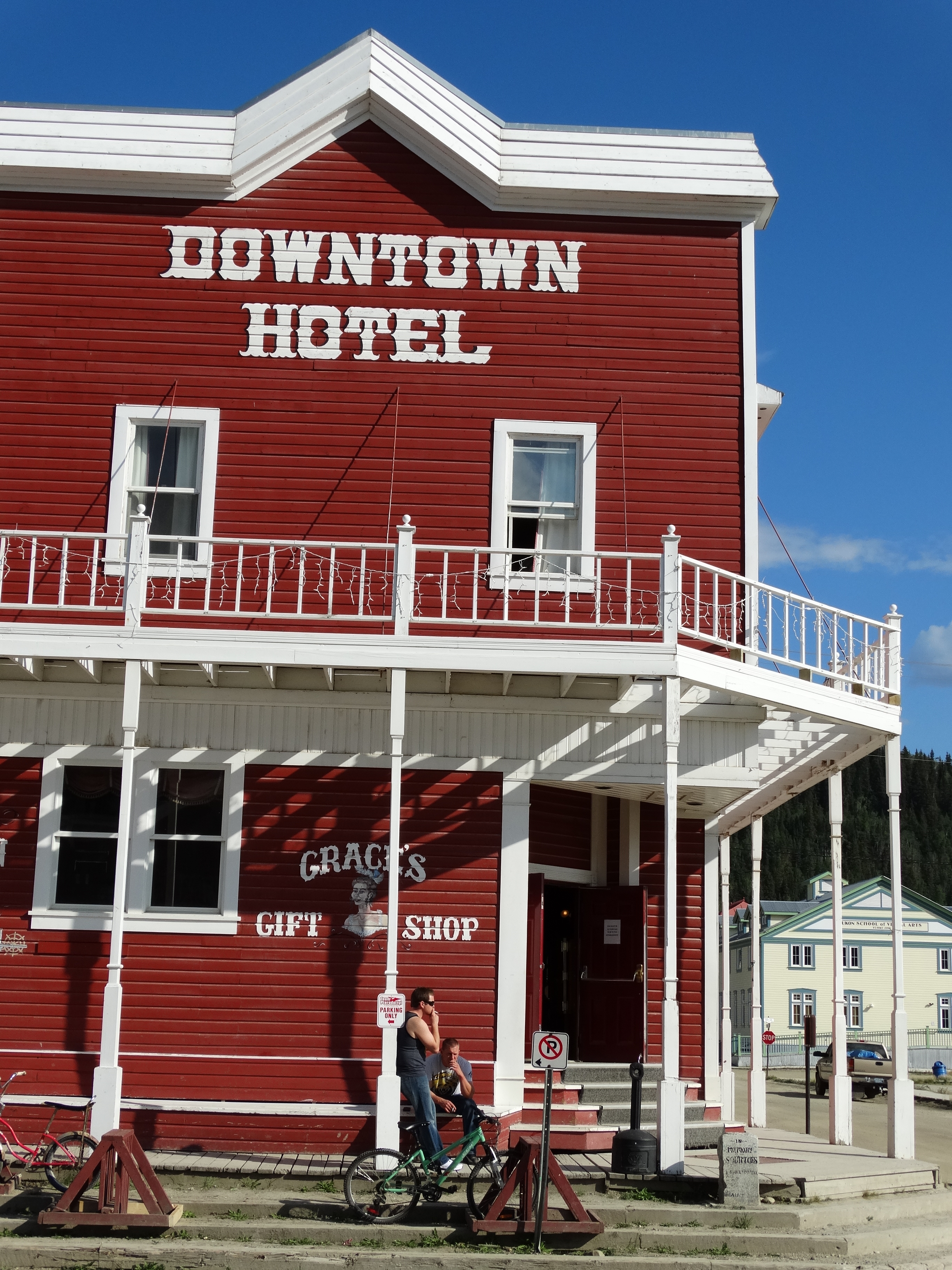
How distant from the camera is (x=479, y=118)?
17.8 metres

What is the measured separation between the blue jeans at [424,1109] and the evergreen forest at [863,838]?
11590 cm

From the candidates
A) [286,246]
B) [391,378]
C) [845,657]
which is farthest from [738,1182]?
[286,246]

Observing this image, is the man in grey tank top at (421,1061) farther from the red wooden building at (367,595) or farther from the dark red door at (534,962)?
the dark red door at (534,962)

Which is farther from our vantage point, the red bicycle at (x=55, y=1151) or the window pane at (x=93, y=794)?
the window pane at (x=93, y=794)

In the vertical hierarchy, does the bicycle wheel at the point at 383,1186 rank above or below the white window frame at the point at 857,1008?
above

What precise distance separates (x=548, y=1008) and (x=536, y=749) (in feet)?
12.2

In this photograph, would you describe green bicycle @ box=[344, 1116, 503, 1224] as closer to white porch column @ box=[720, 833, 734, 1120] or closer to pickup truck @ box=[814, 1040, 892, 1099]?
white porch column @ box=[720, 833, 734, 1120]

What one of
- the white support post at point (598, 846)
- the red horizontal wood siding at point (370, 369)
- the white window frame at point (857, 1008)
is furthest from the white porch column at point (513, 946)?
the white window frame at point (857, 1008)

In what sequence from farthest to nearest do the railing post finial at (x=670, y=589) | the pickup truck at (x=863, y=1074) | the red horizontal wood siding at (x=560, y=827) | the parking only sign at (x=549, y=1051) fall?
1. the pickup truck at (x=863, y=1074)
2. the red horizontal wood siding at (x=560, y=827)
3. the railing post finial at (x=670, y=589)
4. the parking only sign at (x=549, y=1051)

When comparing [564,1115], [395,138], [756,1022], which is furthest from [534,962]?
[395,138]

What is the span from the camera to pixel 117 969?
45.2 ft

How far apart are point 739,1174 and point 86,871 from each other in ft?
25.3

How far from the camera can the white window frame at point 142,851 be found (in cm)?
1581

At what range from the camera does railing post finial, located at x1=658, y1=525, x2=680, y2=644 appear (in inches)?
576
